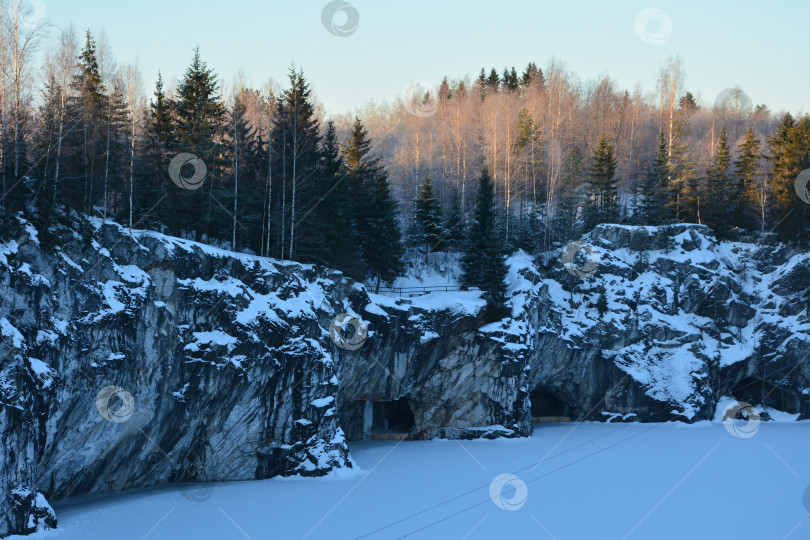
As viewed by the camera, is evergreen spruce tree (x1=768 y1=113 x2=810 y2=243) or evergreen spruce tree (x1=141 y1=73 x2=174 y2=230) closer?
evergreen spruce tree (x1=141 y1=73 x2=174 y2=230)

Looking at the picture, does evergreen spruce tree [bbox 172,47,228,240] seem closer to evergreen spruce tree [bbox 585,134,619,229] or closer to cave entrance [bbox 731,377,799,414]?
evergreen spruce tree [bbox 585,134,619,229]

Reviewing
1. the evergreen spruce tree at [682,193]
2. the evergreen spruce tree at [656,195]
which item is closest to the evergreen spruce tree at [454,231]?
the evergreen spruce tree at [656,195]

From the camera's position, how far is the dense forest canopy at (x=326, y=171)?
92.8ft

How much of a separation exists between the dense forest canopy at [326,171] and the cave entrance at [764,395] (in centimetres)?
1025

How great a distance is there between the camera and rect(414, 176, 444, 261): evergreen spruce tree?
45.7 m

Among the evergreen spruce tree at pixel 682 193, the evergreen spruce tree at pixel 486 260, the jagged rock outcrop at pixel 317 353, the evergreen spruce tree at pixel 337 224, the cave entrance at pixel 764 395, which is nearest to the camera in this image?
the jagged rock outcrop at pixel 317 353

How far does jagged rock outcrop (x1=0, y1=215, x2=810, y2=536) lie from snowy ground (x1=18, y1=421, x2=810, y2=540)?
6.29 feet

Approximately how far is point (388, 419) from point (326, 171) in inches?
575

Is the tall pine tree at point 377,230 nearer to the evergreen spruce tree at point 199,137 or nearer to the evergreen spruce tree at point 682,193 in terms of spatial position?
the evergreen spruce tree at point 199,137

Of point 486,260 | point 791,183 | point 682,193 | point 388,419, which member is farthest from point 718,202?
point 388,419

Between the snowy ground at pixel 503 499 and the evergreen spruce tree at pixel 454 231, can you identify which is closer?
the snowy ground at pixel 503 499

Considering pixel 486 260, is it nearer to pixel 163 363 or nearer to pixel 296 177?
pixel 296 177

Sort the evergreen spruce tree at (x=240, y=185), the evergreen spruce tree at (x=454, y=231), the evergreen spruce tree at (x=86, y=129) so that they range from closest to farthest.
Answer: the evergreen spruce tree at (x=86, y=129), the evergreen spruce tree at (x=240, y=185), the evergreen spruce tree at (x=454, y=231)

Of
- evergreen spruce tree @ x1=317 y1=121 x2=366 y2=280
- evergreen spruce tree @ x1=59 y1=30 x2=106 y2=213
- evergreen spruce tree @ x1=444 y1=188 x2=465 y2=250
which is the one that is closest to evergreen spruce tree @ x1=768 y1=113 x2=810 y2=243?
evergreen spruce tree @ x1=444 y1=188 x2=465 y2=250
